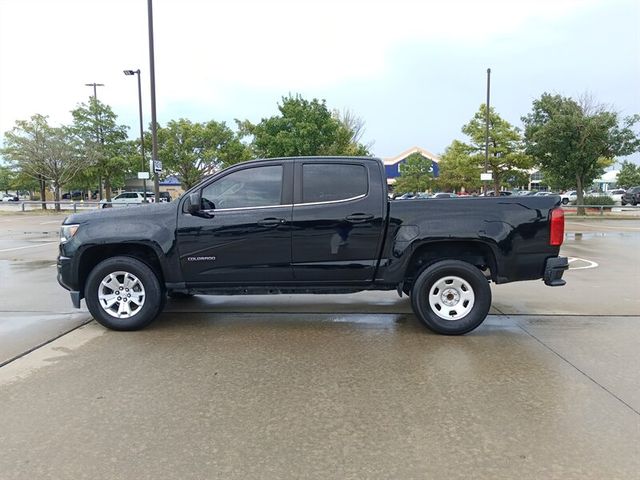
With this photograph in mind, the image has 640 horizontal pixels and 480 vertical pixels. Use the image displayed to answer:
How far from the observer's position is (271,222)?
5637mm

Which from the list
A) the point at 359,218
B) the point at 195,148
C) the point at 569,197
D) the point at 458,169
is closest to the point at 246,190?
the point at 359,218

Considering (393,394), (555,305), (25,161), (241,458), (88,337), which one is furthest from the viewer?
(25,161)

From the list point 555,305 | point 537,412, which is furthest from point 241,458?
point 555,305

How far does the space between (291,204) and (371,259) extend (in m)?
1.09

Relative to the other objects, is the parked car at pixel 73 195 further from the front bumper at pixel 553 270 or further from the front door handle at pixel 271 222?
the front bumper at pixel 553 270

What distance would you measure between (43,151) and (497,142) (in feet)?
101

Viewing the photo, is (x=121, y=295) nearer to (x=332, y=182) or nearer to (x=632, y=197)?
(x=332, y=182)

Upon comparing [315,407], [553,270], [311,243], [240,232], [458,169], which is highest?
[458,169]

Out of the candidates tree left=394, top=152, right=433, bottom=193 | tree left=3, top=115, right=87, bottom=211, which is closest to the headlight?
tree left=3, top=115, right=87, bottom=211

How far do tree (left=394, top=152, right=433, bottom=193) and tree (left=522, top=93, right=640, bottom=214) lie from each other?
104 feet

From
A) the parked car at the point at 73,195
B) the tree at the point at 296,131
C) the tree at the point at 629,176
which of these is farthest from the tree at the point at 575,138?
the parked car at the point at 73,195

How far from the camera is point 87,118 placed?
1487 inches

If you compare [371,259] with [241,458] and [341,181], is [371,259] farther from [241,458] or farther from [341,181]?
[241,458]

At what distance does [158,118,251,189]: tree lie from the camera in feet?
108
